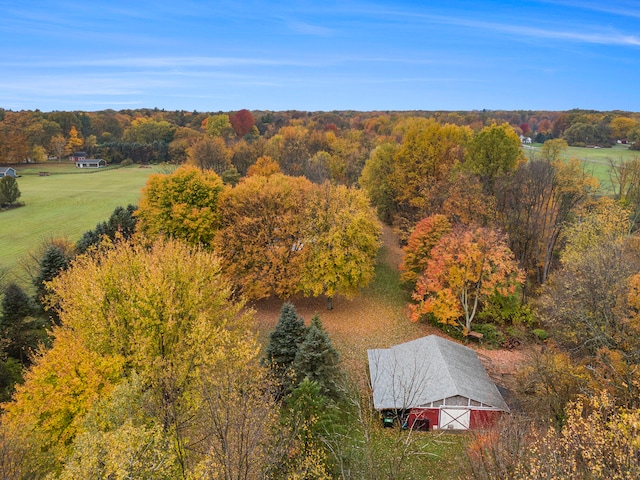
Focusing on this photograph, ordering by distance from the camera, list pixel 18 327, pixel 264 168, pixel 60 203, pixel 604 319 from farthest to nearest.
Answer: pixel 60 203 → pixel 264 168 → pixel 18 327 → pixel 604 319

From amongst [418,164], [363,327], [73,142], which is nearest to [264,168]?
[418,164]

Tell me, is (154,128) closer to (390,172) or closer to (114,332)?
(390,172)

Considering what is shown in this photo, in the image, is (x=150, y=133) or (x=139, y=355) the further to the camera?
(x=150, y=133)

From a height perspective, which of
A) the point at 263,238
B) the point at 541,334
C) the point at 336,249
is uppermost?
the point at 263,238

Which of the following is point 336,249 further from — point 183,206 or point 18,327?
point 18,327

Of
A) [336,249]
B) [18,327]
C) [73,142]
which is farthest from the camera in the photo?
[73,142]

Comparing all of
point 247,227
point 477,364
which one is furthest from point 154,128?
point 477,364

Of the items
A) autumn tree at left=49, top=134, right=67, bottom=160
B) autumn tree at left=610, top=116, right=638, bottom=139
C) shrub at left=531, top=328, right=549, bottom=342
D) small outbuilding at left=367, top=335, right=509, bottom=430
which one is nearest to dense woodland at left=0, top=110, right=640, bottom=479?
shrub at left=531, top=328, right=549, bottom=342

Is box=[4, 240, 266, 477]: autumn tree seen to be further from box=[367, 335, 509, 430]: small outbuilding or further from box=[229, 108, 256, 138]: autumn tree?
box=[229, 108, 256, 138]: autumn tree
